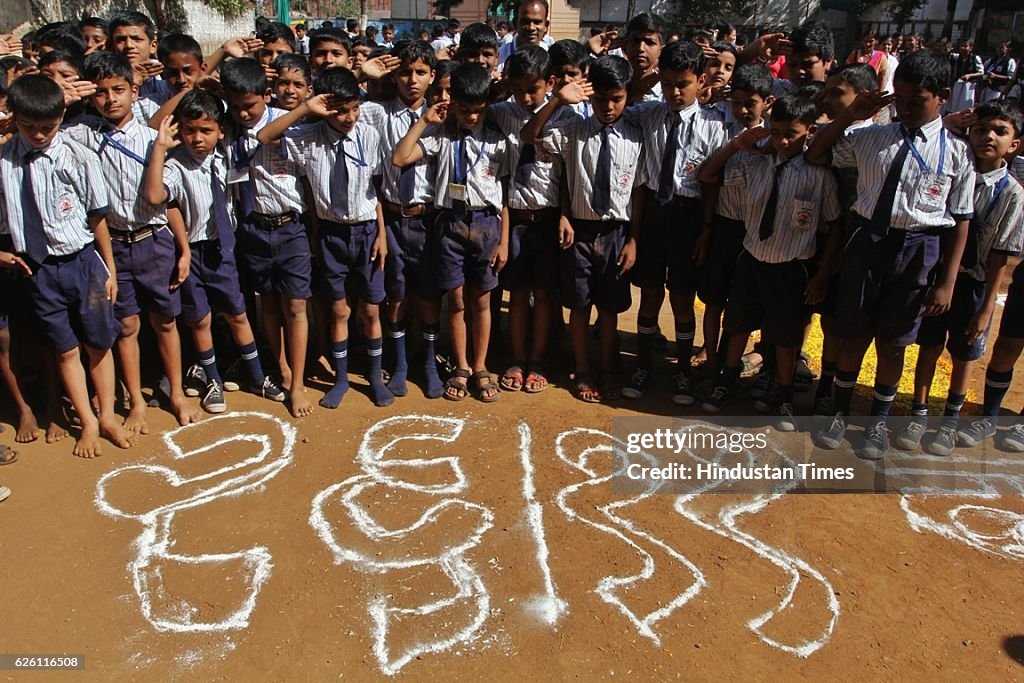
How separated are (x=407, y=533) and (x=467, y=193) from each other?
6.94ft

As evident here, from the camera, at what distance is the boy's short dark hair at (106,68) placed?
4254 millimetres

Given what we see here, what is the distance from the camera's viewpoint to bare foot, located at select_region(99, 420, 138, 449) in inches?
176

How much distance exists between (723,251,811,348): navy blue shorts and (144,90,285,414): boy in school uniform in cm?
301

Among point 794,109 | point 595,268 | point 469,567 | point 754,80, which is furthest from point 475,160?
point 469,567

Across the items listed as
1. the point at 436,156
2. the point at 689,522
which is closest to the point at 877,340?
the point at 689,522

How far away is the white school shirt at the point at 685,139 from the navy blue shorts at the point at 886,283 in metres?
1.01

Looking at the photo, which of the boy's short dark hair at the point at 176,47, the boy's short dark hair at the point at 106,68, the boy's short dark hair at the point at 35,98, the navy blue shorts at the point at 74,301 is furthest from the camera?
the boy's short dark hair at the point at 176,47

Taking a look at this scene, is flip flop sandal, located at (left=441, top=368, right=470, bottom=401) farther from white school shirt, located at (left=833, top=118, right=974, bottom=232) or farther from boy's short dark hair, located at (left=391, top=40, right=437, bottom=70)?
white school shirt, located at (left=833, top=118, right=974, bottom=232)

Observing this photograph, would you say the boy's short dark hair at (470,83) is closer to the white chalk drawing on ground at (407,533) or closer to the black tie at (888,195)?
the white chalk drawing on ground at (407,533)

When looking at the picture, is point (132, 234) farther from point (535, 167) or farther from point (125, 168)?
point (535, 167)

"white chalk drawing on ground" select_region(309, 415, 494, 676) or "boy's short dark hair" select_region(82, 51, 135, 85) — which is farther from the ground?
"boy's short dark hair" select_region(82, 51, 135, 85)

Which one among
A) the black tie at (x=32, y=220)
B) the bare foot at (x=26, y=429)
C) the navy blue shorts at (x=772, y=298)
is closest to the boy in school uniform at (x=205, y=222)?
the black tie at (x=32, y=220)

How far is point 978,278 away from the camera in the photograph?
4.35 metres

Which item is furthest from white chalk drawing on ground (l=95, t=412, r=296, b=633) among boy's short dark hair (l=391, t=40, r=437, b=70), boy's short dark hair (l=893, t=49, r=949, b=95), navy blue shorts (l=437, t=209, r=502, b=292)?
boy's short dark hair (l=893, t=49, r=949, b=95)
